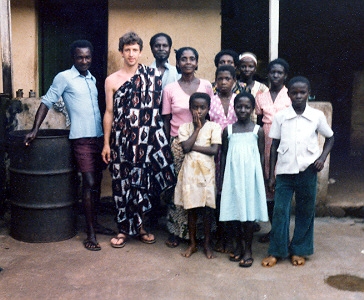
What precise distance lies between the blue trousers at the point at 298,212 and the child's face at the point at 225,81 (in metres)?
0.89

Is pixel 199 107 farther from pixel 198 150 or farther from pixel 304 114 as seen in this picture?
pixel 304 114

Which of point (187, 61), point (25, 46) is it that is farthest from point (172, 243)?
point (25, 46)

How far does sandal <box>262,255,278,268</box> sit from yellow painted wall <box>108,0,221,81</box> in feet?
9.67

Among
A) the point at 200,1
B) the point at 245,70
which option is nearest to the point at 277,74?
the point at 245,70

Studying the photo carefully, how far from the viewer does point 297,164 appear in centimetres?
407

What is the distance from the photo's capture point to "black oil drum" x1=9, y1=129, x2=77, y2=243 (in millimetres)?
4656

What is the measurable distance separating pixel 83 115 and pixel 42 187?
2.62ft

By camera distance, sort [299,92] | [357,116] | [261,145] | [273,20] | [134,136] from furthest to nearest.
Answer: [357,116], [273,20], [134,136], [261,145], [299,92]

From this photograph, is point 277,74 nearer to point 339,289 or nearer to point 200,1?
point 339,289

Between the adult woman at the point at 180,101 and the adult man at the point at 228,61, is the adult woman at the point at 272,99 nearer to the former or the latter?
the adult man at the point at 228,61

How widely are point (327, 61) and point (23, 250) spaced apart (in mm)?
6851

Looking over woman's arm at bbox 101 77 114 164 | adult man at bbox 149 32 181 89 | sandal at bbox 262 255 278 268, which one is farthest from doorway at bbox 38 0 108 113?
sandal at bbox 262 255 278 268

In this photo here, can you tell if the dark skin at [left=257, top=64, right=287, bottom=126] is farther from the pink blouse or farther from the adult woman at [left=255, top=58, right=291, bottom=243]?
the pink blouse

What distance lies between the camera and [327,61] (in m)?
9.28
